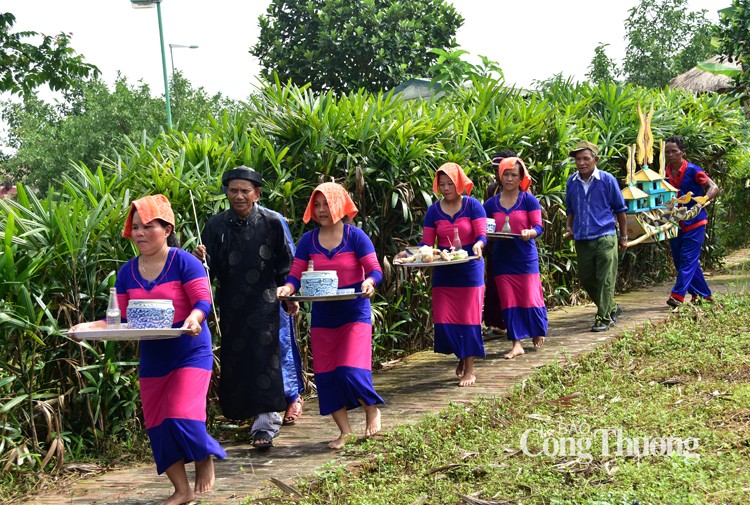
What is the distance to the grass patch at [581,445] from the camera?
15.2 ft

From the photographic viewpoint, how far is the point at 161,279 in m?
4.91

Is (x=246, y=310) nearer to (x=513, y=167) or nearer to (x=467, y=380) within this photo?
(x=467, y=380)

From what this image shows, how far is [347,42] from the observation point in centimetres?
3045

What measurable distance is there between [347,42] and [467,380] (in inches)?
970

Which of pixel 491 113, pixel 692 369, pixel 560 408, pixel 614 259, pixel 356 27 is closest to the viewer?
pixel 560 408

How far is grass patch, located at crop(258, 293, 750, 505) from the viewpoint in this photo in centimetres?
464


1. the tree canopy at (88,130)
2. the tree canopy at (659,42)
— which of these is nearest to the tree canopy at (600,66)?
the tree canopy at (659,42)

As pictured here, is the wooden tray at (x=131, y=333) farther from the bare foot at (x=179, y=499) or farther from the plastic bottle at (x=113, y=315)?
the bare foot at (x=179, y=499)

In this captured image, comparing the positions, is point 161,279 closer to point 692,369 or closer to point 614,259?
point 692,369

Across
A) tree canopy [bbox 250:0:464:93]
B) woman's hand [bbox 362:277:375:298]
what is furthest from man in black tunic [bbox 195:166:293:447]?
tree canopy [bbox 250:0:464:93]

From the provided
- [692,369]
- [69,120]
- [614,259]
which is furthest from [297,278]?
[69,120]

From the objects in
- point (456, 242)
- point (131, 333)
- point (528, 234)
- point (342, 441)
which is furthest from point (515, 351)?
point (131, 333)

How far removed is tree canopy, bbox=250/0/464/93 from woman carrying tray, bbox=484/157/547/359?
73.4ft

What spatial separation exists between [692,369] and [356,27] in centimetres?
2482
